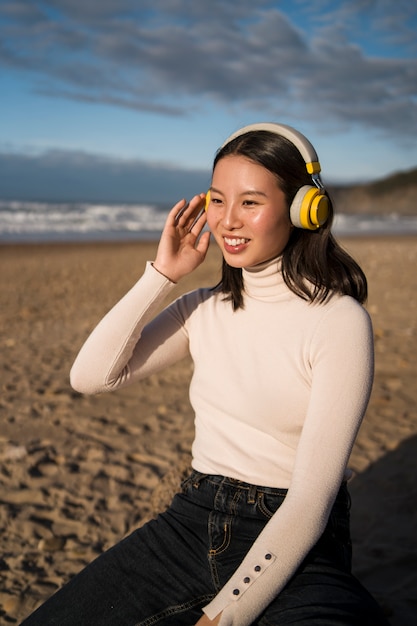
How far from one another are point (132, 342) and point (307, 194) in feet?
2.94

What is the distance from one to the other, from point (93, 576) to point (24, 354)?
546 cm

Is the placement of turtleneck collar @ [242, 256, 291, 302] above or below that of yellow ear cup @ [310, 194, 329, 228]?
below

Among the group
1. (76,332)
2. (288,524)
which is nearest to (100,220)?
(76,332)

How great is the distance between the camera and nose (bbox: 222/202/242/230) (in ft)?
7.41

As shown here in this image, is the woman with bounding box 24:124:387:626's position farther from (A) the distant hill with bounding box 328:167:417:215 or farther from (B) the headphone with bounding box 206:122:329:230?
(A) the distant hill with bounding box 328:167:417:215

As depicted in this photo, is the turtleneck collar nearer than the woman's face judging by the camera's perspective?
No

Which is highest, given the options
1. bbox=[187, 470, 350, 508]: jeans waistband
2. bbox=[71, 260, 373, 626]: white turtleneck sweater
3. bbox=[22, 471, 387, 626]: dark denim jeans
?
bbox=[71, 260, 373, 626]: white turtleneck sweater

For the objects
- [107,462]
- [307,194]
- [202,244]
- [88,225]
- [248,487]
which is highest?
[307,194]

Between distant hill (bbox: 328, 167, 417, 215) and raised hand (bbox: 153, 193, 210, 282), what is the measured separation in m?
53.4

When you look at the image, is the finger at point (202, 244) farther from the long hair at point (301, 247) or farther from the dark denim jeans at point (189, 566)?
the dark denim jeans at point (189, 566)

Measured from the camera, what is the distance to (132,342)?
8.23 ft

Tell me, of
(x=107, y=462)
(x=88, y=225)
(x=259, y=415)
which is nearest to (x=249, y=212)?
(x=259, y=415)

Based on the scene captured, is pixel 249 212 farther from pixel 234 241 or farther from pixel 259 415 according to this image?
pixel 259 415

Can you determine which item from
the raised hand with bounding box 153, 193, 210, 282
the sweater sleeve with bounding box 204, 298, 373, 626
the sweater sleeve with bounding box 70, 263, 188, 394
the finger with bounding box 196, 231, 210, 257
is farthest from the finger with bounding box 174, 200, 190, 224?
the sweater sleeve with bounding box 204, 298, 373, 626
